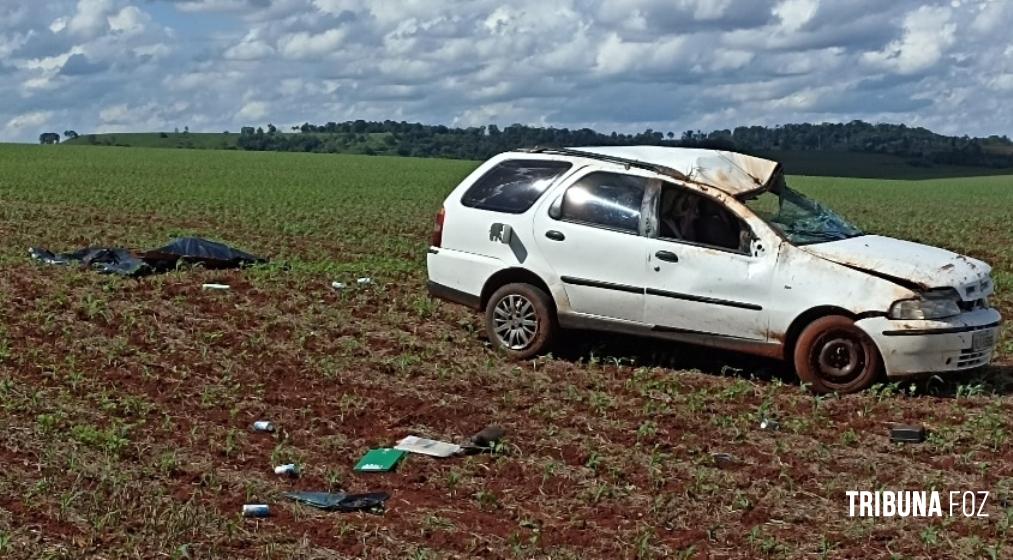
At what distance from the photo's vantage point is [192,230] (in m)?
22.1

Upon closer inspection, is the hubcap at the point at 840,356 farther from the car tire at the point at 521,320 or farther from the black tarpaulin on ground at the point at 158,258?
the black tarpaulin on ground at the point at 158,258

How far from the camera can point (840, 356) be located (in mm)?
9320

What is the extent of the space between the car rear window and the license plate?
3447 millimetres

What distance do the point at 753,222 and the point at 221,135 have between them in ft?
360

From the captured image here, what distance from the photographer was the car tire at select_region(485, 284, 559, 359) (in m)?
10.4

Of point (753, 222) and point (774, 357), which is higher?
point (753, 222)

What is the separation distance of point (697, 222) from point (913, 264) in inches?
64.3

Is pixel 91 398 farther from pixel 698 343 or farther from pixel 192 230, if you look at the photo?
pixel 192 230

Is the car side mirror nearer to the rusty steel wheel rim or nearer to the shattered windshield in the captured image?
the shattered windshield

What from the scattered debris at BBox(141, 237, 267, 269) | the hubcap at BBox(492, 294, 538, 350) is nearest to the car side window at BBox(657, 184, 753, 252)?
the hubcap at BBox(492, 294, 538, 350)

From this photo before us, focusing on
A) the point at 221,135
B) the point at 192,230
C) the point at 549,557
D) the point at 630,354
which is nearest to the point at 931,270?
the point at 630,354

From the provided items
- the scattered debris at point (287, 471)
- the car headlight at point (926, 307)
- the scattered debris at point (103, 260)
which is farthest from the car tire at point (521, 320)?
the scattered debris at point (103, 260)

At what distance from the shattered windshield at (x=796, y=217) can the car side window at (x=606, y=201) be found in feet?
2.92

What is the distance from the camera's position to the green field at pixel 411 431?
20.0 ft
